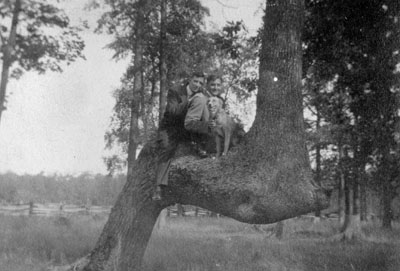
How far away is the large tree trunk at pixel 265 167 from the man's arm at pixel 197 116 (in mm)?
521

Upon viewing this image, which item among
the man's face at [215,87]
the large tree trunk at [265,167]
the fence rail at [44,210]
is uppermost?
the man's face at [215,87]

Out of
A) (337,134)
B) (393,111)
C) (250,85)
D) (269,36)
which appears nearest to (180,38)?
(337,134)

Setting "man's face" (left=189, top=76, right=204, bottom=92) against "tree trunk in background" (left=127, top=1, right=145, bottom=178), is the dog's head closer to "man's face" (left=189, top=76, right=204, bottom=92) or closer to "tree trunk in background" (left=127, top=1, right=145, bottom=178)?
"man's face" (left=189, top=76, right=204, bottom=92)

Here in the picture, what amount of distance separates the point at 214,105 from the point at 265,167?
110cm

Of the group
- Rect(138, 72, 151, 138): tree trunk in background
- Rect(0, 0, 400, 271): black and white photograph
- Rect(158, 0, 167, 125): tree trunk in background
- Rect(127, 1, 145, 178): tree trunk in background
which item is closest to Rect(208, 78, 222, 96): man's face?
Rect(0, 0, 400, 271): black and white photograph

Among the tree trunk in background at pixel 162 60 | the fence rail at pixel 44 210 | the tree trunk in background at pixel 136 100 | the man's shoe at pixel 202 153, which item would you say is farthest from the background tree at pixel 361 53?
the fence rail at pixel 44 210

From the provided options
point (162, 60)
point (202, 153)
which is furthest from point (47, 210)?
point (202, 153)

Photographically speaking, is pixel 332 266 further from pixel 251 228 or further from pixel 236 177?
pixel 251 228

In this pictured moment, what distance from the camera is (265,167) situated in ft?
16.5

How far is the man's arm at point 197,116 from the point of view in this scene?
5199mm

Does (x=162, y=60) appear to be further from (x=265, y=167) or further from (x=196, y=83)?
(x=265, y=167)

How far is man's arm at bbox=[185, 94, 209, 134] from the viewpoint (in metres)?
5.20

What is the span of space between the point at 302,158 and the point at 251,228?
19.9 meters

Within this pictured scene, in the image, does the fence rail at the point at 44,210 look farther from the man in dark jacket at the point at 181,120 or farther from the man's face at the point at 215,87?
the man's face at the point at 215,87
